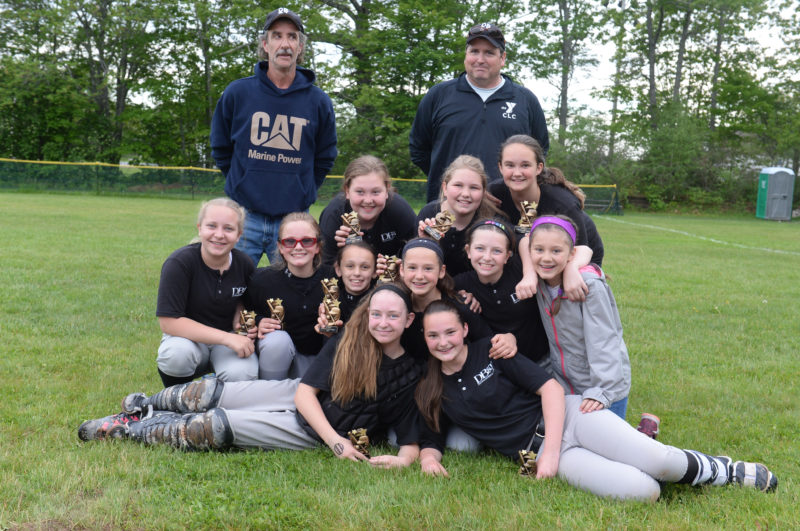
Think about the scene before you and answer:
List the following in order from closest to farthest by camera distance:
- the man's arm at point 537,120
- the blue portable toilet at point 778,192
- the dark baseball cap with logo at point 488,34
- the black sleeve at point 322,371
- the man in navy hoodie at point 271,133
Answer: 1. the black sleeve at point 322,371
2. the man in navy hoodie at point 271,133
3. the dark baseball cap with logo at point 488,34
4. the man's arm at point 537,120
5. the blue portable toilet at point 778,192

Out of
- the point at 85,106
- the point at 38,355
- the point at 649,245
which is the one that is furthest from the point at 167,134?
the point at 38,355

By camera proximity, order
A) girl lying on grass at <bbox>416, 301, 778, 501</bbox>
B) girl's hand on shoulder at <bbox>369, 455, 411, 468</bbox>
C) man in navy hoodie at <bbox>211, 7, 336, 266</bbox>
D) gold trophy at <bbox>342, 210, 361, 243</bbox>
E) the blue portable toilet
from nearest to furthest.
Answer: girl lying on grass at <bbox>416, 301, 778, 501</bbox> → girl's hand on shoulder at <bbox>369, 455, 411, 468</bbox> → gold trophy at <bbox>342, 210, 361, 243</bbox> → man in navy hoodie at <bbox>211, 7, 336, 266</bbox> → the blue portable toilet

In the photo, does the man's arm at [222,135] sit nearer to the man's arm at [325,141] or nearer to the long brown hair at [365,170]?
the man's arm at [325,141]

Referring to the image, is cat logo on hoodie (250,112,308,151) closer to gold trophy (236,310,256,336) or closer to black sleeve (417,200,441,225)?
black sleeve (417,200,441,225)

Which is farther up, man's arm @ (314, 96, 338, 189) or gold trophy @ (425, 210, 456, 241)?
man's arm @ (314, 96, 338, 189)

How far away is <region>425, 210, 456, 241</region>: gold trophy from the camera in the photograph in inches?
155

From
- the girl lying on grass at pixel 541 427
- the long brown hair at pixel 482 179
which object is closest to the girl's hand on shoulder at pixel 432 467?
the girl lying on grass at pixel 541 427

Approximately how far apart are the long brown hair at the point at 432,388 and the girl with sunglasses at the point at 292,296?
0.95 metres

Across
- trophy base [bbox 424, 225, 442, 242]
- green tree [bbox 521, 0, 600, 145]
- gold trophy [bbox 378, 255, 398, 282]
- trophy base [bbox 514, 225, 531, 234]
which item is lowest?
gold trophy [bbox 378, 255, 398, 282]

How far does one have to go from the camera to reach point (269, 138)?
15.9 ft

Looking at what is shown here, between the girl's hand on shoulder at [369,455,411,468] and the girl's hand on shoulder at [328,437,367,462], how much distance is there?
61mm

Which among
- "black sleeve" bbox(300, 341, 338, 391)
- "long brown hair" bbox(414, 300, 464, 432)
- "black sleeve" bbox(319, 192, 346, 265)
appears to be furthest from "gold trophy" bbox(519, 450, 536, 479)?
"black sleeve" bbox(319, 192, 346, 265)

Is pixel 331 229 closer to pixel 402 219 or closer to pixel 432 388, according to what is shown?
pixel 402 219

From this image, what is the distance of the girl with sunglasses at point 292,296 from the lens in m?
4.11
